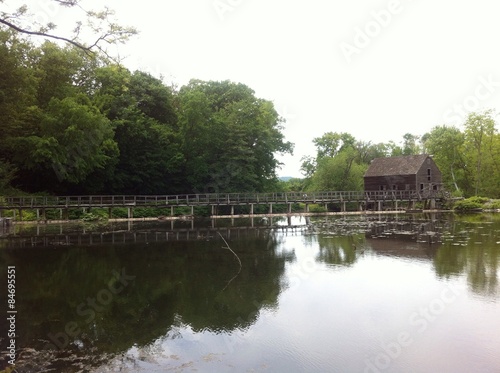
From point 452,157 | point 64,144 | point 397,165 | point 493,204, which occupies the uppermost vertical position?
point 452,157

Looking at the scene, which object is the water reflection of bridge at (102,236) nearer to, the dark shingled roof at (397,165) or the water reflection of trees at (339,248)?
the water reflection of trees at (339,248)

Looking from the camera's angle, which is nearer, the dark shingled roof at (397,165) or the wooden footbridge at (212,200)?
the wooden footbridge at (212,200)

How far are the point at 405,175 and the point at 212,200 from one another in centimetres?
2430

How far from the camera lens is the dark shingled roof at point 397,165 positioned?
4897cm

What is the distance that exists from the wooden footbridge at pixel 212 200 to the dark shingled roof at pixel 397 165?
2.90m

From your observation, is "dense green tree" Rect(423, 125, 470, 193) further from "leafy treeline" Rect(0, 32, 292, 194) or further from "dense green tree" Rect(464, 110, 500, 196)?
"leafy treeline" Rect(0, 32, 292, 194)

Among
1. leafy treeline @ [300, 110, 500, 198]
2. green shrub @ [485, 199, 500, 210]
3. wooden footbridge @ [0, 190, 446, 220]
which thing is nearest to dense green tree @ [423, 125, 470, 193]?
leafy treeline @ [300, 110, 500, 198]

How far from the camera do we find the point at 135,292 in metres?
12.0

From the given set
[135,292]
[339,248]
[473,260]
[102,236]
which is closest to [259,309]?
[135,292]

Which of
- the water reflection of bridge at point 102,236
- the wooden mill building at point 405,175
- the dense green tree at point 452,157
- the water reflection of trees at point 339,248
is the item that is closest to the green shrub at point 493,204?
the wooden mill building at point 405,175

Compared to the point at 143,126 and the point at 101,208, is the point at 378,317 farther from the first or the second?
the point at 143,126

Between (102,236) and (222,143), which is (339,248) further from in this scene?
(222,143)

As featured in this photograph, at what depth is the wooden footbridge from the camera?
108ft

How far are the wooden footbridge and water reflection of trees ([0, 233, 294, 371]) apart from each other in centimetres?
1522
